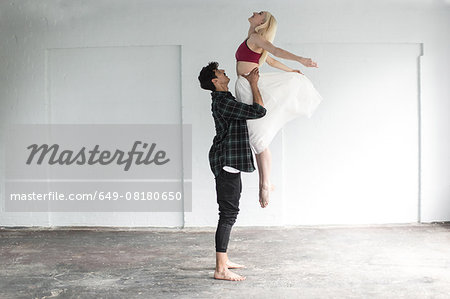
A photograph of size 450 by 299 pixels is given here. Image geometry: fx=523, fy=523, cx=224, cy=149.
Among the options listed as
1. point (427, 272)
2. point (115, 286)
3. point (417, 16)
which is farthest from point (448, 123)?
point (115, 286)

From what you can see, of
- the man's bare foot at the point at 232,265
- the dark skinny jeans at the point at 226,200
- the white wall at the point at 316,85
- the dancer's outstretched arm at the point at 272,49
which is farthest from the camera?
the white wall at the point at 316,85

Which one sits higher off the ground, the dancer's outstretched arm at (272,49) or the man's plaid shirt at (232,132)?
the dancer's outstretched arm at (272,49)

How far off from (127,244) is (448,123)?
448 cm

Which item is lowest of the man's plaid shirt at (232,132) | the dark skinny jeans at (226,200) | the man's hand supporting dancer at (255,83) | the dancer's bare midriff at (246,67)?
the dark skinny jeans at (226,200)

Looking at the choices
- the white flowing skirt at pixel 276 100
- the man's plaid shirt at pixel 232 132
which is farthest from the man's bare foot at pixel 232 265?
the white flowing skirt at pixel 276 100

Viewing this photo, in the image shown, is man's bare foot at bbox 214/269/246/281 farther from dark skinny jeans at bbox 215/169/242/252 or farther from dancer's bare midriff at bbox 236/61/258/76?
dancer's bare midriff at bbox 236/61/258/76

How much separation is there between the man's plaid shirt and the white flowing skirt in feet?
0.31

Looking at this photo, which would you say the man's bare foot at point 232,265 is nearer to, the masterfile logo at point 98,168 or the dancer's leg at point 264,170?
the dancer's leg at point 264,170

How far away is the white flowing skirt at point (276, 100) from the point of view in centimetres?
453

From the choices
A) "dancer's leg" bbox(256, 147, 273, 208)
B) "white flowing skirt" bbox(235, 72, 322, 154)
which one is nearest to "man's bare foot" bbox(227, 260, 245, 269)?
"dancer's leg" bbox(256, 147, 273, 208)

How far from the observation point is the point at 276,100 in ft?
14.9

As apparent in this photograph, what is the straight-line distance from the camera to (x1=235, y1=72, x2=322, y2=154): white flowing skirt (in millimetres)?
4531

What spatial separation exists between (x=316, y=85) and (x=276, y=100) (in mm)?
2561

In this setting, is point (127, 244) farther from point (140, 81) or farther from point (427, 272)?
point (427, 272)
